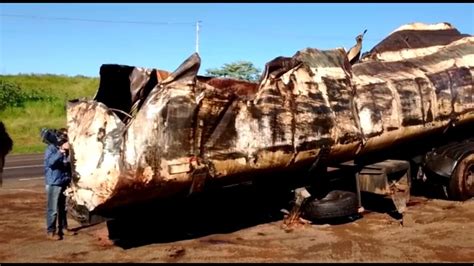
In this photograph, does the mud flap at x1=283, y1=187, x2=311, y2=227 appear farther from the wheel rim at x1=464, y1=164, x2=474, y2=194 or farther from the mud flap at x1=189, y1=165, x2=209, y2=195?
the wheel rim at x1=464, y1=164, x2=474, y2=194

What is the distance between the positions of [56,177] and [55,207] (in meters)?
0.42

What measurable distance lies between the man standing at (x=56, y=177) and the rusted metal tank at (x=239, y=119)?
783 millimetres

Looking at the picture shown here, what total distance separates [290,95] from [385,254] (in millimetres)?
2421

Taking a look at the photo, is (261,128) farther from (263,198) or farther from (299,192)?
(263,198)

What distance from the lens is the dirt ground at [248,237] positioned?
22.0 feet

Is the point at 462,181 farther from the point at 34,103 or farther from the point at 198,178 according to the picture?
the point at 34,103

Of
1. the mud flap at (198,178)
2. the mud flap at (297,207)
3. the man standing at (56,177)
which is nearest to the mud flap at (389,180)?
the mud flap at (297,207)

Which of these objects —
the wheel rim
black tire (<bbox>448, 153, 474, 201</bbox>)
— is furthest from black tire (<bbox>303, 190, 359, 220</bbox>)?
the wheel rim

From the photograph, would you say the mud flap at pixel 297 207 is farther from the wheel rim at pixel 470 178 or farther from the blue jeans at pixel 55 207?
the wheel rim at pixel 470 178

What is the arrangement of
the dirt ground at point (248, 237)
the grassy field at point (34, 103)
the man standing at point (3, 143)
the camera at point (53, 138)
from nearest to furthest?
the man standing at point (3, 143)
the dirt ground at point (248, 237)
the camera at point (53, 138)
the grassy field at point (34, 103)

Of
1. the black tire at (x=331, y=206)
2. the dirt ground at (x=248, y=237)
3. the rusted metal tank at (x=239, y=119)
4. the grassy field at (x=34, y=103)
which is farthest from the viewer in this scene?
the grassy field at (x=34, y=103)

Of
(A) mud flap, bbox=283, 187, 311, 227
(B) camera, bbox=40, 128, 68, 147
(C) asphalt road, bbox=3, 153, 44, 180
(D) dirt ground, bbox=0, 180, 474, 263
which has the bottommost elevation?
(C) asphalt road, bbox=3, 153, 44, 180

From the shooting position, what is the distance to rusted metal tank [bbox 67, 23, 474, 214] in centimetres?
648

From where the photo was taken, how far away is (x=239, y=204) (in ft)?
30.5
